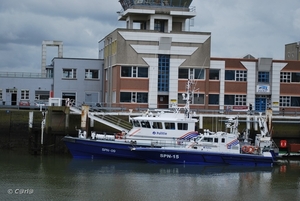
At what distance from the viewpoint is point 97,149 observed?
141 ft

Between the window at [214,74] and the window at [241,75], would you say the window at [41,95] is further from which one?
the window at [241,75]

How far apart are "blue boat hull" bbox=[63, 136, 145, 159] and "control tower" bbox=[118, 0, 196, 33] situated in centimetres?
1487

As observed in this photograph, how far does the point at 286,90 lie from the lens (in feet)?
182

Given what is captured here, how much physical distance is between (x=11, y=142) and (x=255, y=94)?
2058cm

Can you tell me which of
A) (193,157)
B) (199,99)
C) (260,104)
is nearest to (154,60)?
(199,99)

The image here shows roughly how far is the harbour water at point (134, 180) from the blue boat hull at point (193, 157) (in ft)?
1.66

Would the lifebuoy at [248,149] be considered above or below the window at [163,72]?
below

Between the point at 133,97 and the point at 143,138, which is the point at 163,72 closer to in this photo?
the point at 133,97

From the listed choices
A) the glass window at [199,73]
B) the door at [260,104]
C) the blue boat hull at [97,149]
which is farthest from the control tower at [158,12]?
the blue boat hull at [97,149]

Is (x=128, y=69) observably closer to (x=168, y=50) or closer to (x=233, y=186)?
(x=168, y=50)

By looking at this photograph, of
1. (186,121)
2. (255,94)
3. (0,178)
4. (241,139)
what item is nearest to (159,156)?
(186,121)

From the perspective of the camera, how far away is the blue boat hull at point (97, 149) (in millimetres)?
42531

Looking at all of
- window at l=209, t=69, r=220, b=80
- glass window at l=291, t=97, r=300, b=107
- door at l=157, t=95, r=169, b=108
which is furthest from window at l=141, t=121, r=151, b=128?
glass window at l=291, t=97, r=300, b=107

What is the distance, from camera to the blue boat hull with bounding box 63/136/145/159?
4253 cm
